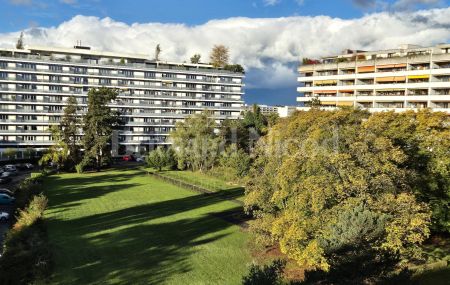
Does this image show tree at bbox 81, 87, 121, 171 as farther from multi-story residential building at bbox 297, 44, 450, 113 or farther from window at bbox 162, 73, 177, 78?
multi-story residential building at bbox 297, 44, 450, 113

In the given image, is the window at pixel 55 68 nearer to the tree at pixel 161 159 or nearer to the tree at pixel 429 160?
the tree at pixel 161 159

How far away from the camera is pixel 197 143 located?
260ft

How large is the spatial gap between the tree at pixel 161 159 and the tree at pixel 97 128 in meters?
9.00

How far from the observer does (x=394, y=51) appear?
88.4 meters

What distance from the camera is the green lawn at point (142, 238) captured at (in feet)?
94.6

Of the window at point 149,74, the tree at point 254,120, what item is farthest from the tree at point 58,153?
the tree at point 254,120

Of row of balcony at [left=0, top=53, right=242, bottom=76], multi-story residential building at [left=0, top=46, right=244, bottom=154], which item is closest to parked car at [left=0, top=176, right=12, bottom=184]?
multi-story residential building at [left=0, top=46, right=244, bottom=154]

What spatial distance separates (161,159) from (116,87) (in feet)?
129

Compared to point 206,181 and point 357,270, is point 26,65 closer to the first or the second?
point 206,181

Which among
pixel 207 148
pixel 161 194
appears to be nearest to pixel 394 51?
pixel 207 148

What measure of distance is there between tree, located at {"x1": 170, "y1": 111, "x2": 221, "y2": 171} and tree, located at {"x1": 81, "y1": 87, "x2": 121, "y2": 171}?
43.4 ft

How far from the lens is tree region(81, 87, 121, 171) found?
7962cm

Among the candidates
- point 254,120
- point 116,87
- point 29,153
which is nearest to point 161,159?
point 254,120

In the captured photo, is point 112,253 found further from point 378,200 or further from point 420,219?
point 420,219
